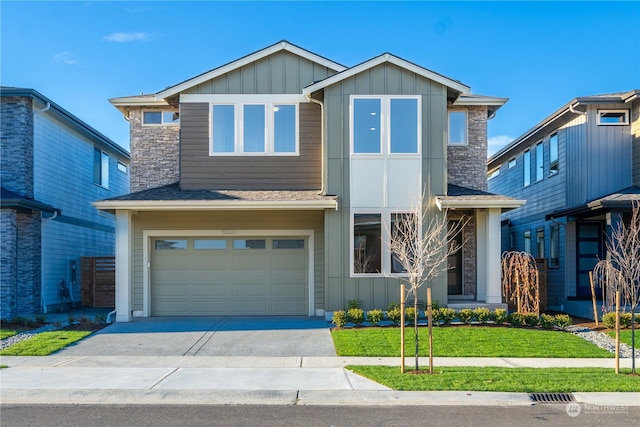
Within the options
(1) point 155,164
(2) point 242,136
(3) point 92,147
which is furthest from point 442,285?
(3) point 92,147

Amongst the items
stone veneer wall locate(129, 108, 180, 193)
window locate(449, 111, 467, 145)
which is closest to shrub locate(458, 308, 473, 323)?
window locate(449, 111, 467, 145)

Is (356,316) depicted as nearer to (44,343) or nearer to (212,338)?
(212,338)

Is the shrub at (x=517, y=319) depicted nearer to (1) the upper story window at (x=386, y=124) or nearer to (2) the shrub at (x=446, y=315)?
(2) the shrub at (x=446, y=315)

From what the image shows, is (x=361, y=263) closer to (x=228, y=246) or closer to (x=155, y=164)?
(x=228, y=246)

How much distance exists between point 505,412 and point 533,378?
1.88 metres

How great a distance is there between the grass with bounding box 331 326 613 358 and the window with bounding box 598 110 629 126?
8269mm

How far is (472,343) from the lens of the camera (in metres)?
12.4

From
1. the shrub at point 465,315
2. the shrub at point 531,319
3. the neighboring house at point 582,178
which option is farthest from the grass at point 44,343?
the neighboring house at point 582,178

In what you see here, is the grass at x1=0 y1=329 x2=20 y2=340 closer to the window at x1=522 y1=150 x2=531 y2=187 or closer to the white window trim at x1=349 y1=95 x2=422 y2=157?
the white window trim at x1=349 y1=95 x2=422 y2=157

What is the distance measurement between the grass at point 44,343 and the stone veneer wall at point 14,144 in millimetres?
5807

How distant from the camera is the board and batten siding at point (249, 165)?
16328mm

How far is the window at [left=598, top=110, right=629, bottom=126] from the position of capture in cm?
1844

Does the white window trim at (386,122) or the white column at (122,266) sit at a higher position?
the white window trim at (386,122)

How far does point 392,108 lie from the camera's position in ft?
50.4
